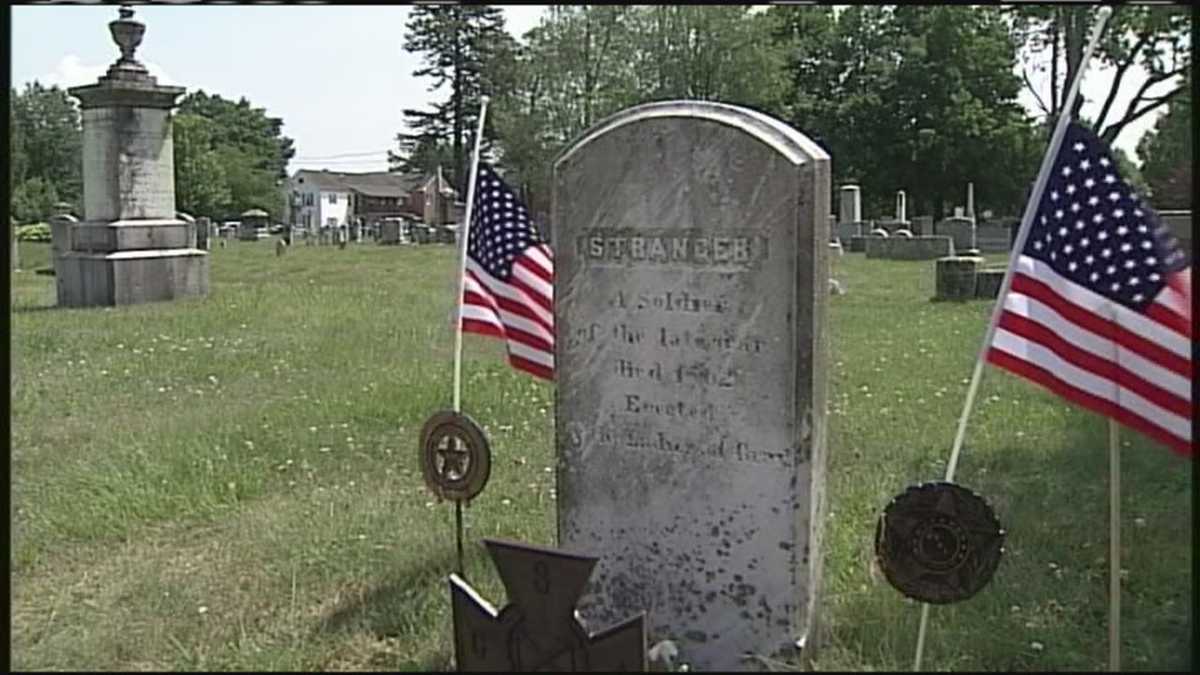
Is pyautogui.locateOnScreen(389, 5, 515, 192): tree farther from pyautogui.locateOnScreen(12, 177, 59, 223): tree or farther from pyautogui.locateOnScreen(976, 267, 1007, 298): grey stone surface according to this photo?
pyautogui.locateOnScreen(976, 267, 1007, 298): grey stone surface

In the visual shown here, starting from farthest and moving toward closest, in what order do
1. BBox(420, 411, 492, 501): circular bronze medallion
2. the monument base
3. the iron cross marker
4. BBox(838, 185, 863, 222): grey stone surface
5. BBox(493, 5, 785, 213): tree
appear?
BBox(493, 5, 785, 213): tree
BBox(838, 185, 863, 222): grey stone surface
the monument base
BBox(420, 411, 492, 501): circular bronze medallion
the iron cross marker

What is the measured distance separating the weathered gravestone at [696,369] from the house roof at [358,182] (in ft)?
256

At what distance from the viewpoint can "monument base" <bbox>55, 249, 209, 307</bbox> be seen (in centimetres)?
1355

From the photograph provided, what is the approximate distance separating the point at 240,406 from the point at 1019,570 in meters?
4.86

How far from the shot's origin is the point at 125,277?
13.6 metres

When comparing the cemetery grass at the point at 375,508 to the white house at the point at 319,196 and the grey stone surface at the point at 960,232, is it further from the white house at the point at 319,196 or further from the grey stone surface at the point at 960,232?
the white house at the point at 319,196

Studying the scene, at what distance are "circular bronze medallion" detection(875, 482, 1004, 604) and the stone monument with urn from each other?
1157 cm

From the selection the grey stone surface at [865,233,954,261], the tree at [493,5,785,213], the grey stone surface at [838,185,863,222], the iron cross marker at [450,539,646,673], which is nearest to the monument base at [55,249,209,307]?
the iron cross marker at [450,539,646,673]

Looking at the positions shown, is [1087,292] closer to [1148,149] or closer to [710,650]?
[710,650]

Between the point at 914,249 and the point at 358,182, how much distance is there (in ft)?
214

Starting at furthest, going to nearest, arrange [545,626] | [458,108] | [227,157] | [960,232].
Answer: [227,157] < [458,108] < [960,232] < [545,626]

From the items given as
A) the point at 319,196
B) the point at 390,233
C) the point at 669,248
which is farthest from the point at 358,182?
the point at 669,248

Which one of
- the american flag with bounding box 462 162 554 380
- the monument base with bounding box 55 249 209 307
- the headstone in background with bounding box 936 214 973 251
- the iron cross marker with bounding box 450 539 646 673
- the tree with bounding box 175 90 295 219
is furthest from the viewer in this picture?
the tree with bounding box 175 90 295 219

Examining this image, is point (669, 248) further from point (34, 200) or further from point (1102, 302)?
point (34, 200)
